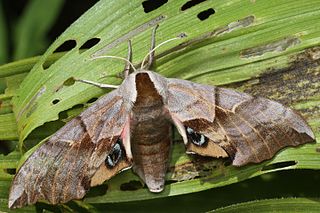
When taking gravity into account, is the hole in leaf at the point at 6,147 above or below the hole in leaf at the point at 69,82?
below

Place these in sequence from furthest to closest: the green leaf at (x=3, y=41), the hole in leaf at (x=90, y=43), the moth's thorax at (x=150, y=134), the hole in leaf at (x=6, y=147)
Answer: the green leaf at (x=3, y=41) → the hole in leaf at (x=6, y=147) → the hole in leaf at (x=90, y=43) → the moth's thorax at (x=150, y=134)

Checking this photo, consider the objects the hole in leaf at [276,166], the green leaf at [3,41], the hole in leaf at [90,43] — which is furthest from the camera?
the green leaf at [3,41]

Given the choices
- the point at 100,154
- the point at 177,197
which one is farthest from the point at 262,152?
the point at 100,154

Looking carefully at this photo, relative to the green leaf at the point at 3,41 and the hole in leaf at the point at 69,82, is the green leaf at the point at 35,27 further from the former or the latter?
the hole in leaf at the point at 69,82

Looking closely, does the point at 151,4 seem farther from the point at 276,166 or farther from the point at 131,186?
the point at 276,166

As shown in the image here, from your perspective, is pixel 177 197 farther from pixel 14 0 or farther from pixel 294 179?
pixel 14 0

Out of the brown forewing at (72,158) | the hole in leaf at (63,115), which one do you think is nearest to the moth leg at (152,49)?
the brown forewing at (72,158)

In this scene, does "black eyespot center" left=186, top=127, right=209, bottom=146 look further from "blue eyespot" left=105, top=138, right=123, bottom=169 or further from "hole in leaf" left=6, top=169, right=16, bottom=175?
"hole in leaf" left=6, top=169, right=16, bottom=175

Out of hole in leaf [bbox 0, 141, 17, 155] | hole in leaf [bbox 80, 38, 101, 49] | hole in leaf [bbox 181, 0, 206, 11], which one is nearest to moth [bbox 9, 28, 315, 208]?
hole in leaf [bbox 80, 38, 101, 49]
